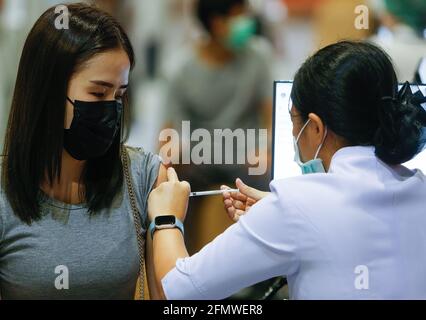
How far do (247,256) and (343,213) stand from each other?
0.71 feet

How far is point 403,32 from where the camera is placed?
2.64 metres

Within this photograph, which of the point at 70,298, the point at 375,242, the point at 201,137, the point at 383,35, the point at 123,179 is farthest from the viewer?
the point at 383,35

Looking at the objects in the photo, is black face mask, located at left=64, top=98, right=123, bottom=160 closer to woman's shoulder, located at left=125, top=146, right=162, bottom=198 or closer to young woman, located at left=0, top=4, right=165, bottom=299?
young woman, located at left=0, top=4, right=165, bottom=299

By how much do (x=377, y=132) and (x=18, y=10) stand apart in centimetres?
211

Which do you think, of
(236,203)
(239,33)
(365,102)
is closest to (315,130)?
(365,102)

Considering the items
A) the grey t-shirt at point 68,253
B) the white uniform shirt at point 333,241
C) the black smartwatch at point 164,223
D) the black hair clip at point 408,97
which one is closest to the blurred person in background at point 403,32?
the black hair clip at point 408,97

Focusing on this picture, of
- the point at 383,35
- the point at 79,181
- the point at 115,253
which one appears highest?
the point at 383,35

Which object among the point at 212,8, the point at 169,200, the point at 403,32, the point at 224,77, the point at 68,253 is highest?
the point at 212,8

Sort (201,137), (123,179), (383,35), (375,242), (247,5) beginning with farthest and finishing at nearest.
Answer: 1. (247,5)
2. (383,35)
3. (201,137)
4. (123,179)
5. (375,242)

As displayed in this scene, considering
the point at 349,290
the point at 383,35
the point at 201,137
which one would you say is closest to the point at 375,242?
the point at 349,290

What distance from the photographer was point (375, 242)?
1.40 metres

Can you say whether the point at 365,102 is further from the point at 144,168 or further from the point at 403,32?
the point at 403,32

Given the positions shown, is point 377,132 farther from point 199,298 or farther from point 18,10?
point 18,10

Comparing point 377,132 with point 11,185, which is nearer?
point 377,132
